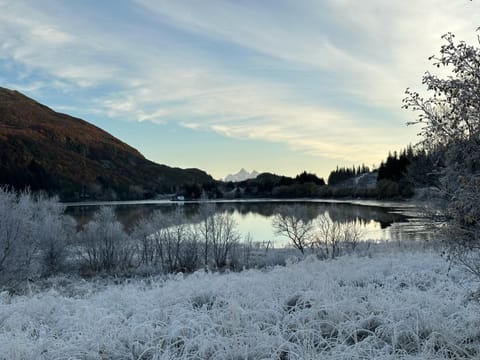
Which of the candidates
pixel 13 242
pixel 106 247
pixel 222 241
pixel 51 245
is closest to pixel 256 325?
pixel 13 242

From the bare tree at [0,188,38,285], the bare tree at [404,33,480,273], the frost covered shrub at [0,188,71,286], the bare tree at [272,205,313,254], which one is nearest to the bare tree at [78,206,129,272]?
the frost covered shrub at [0,188,71,286]

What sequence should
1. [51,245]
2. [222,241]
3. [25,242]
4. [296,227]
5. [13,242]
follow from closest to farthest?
[13,242] < [25,242] < [51,245] < [222,241] < [296,227]

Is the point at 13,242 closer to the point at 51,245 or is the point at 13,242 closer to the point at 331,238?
the point at 51,245

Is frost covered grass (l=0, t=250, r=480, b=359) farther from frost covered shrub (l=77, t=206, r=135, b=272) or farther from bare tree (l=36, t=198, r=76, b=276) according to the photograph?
frost covered shrub (l=77, t=206, r=135, b=272)

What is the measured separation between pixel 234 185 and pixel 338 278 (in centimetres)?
17797

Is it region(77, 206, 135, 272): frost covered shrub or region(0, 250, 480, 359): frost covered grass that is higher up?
region(0, 250, 480, 359): frost covered grass

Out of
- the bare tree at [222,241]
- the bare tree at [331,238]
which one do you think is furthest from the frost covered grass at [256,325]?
the bare tree at [222,241]

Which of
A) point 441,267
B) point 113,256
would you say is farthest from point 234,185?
point 441,267

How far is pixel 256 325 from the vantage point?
6.05m

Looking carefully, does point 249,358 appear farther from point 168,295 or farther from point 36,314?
point 36,314

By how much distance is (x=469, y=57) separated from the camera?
5.11 metres

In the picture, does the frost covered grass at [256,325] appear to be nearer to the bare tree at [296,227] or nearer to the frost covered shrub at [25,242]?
the frost covered shrub at [25,242]

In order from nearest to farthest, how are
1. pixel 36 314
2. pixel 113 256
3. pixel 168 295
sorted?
pixel 36 314 < pixel 168 295 < pixel 113 256

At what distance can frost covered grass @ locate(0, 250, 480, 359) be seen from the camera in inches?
208
